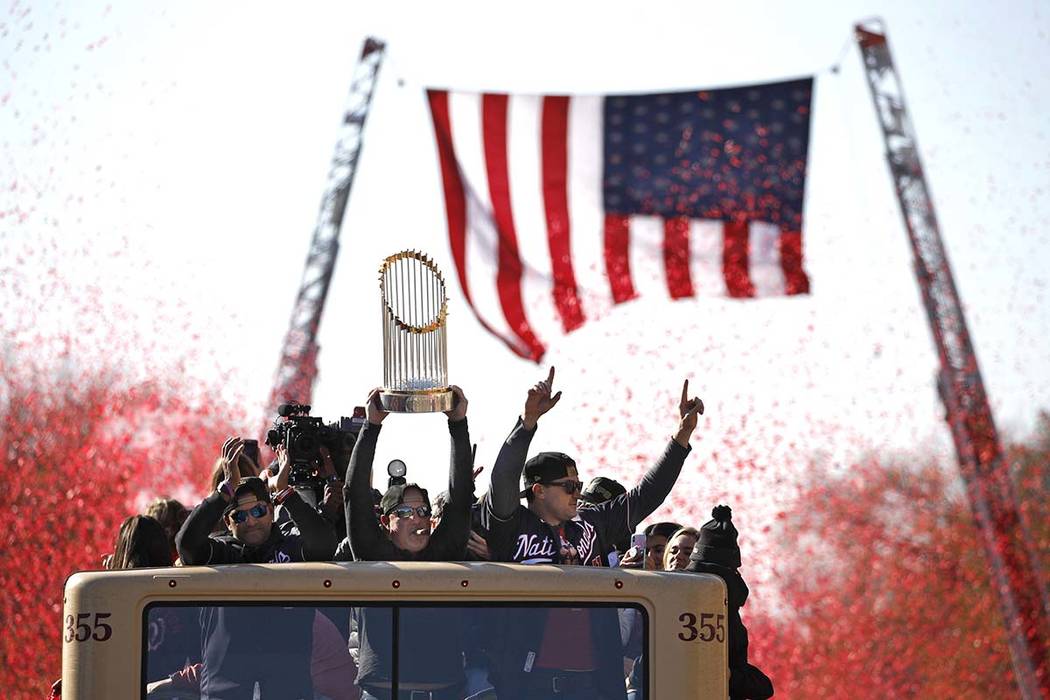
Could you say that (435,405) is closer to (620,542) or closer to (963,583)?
(620,542)

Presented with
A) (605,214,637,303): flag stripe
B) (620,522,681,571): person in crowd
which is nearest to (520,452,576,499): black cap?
(620,522,681,571): person in crowd

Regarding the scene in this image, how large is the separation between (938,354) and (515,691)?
19.4 m

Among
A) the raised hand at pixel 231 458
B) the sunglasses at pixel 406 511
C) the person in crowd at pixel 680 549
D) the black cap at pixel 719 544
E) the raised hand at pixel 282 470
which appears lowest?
the black cap at pixel 719 544

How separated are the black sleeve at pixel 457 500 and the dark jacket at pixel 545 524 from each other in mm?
257

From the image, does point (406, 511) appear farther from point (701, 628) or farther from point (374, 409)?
point (701, 628)

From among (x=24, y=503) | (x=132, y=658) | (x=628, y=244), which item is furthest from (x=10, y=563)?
(x=132, y=658)

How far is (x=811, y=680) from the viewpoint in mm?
29578

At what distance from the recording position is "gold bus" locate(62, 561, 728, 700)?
5762 millimetres

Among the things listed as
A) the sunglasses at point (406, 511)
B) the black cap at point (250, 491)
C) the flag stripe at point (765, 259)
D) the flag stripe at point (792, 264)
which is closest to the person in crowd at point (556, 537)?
the sunglasses at point (406, 511)

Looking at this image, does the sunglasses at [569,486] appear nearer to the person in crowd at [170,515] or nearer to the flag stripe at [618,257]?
the person in crowd at [170,515]

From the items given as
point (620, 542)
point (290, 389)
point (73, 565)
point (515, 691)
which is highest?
point (290, 389)

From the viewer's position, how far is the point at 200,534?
698 cm

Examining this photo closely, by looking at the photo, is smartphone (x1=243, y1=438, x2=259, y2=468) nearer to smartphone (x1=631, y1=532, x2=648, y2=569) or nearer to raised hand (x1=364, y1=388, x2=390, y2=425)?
smartphone (x1=631, y1=532, x2=648, y2=569)

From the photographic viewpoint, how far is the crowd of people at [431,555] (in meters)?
5.74
